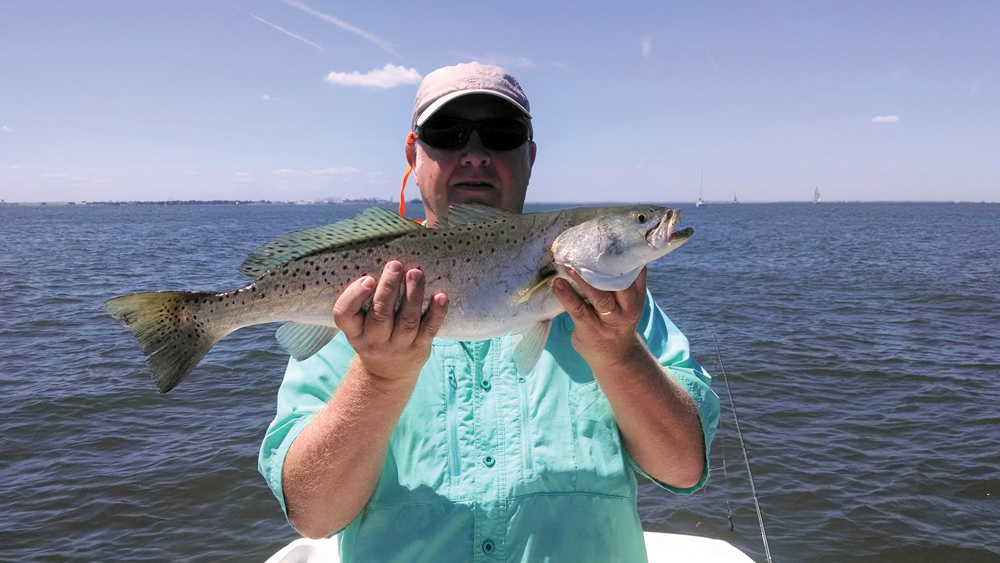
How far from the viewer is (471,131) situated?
367cm

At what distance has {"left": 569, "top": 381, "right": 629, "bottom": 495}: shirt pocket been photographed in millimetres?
2908

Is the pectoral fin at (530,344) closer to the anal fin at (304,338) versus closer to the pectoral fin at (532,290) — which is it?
the pectoral fin at (532,290)

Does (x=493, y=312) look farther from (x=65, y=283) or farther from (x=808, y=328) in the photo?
(x=65, y=283)

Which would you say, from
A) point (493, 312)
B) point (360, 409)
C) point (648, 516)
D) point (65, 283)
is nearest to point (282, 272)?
point (360, 409)

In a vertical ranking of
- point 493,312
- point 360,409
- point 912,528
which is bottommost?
point 912,528

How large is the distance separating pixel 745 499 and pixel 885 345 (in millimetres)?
9723

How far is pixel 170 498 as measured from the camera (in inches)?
362

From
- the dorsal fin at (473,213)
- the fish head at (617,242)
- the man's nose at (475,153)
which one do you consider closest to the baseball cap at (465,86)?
the man's nose at (475,153)

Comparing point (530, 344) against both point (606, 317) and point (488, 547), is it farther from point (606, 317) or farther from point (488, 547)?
point (488, 547)

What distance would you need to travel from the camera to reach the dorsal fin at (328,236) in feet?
10.4

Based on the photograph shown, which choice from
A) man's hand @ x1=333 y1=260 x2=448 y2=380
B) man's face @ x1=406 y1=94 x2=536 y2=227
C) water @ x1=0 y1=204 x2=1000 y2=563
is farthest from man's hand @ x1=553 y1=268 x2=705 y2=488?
water @ x1=0 y1=204 x2=1000 y2=563

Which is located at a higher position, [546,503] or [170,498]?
[546,503]

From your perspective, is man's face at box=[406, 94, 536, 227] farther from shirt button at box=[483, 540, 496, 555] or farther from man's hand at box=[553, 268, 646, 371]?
shirt button at box=[483, 540, 496, 555]

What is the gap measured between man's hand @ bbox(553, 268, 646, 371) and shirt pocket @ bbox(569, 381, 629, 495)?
0.86 feet
